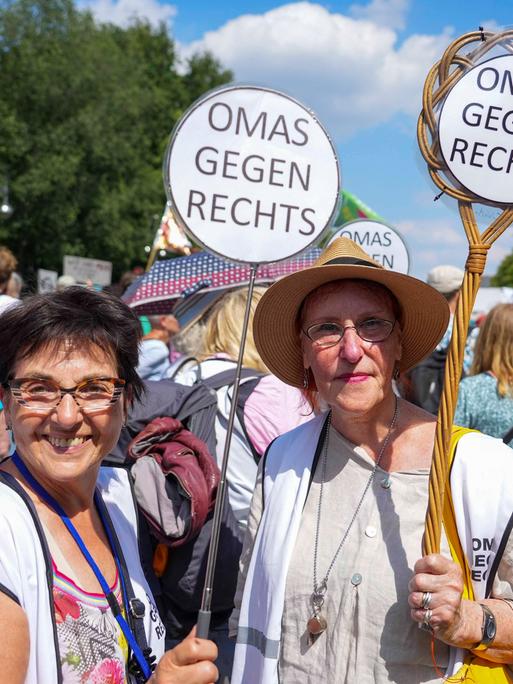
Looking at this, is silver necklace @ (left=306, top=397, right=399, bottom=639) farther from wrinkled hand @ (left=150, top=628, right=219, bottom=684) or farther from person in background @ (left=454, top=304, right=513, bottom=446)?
person in background @ (left=454, top=304, right=513, bottom=446)

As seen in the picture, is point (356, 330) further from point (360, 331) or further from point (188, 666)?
point (188, 666)

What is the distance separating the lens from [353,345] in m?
2.18

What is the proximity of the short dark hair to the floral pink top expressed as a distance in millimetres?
567

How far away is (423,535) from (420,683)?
363 mm

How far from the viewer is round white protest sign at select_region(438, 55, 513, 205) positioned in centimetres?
202

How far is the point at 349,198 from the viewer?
18.1 m

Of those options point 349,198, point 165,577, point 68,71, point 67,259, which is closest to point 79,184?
point 68,71

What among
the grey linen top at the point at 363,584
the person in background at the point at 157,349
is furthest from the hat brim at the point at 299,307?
the person in background at the point at 157,349

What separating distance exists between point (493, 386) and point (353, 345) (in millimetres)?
2560

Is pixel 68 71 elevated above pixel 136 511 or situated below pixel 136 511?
above

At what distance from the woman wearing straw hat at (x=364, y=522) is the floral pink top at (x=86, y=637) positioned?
0.42 metres

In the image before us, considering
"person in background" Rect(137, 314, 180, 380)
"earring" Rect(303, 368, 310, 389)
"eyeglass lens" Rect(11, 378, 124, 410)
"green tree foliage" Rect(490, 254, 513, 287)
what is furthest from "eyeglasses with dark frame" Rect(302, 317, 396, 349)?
"green tree foliage" Rect(490, 254, 513, 287)

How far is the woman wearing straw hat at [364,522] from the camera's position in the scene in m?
1.95

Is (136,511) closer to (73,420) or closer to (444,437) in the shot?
(73,420)
